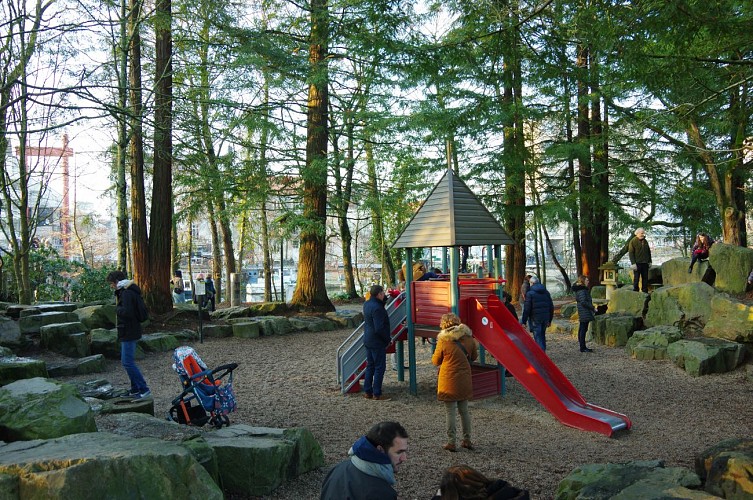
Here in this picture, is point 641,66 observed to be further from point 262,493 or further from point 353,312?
point 353,312

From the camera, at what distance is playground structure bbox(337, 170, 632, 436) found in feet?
25.7

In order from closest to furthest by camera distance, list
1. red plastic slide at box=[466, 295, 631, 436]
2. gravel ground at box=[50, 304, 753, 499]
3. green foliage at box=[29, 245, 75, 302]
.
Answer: gravel ground at box=[50, 304, 753, 499]
red plastic slide at box=[466, 295, 631, 436]
green foliage at box=[29, 245, 75, 302]

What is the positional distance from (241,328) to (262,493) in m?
9.99

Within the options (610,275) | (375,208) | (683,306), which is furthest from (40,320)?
(610,275)

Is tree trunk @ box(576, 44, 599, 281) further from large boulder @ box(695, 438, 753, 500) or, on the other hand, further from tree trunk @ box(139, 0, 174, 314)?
large boulder @ box(695, 438, 753, 500)

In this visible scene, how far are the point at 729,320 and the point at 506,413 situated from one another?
17.1 feet

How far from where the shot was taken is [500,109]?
637 inches

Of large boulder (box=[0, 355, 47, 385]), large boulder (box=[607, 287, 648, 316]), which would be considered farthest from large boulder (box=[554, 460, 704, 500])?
large boulder (box=[607, 287, 648, 316])

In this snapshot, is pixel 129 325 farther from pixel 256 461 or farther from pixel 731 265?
pixel 731 265

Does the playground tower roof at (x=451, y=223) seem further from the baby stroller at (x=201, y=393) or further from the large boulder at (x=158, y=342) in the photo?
the large boulder at (x=158, y=342)

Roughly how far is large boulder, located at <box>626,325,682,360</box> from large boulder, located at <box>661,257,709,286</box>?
98.2 inches

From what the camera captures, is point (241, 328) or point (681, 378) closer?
point (681, 378)

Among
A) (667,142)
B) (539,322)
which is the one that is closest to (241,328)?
(539,322)

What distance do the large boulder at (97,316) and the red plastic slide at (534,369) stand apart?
344 inches
